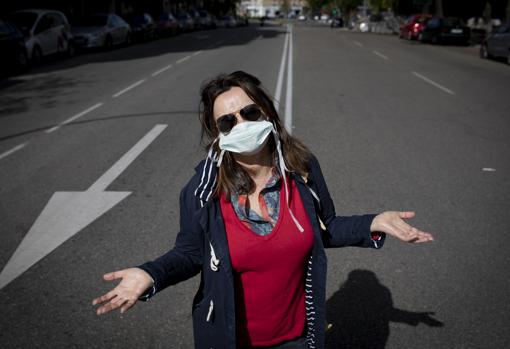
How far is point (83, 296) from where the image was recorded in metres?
3.52

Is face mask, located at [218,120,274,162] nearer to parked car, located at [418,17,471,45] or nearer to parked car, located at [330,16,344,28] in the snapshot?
parked car, located at [418,17,471,45]

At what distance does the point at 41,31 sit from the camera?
60.0 ft

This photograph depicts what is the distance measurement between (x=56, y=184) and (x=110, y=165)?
32.7 inches

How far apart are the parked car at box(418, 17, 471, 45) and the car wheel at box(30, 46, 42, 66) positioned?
21.8 metres

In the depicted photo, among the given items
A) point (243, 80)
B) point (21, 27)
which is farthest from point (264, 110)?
point (21, 27)

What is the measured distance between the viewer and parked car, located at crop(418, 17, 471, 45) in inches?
1114

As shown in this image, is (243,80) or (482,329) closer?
(243,80)

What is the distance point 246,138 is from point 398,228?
0.72 m

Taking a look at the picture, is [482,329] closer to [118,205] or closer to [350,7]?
[118,205]

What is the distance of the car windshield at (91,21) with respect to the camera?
2384 centimetres

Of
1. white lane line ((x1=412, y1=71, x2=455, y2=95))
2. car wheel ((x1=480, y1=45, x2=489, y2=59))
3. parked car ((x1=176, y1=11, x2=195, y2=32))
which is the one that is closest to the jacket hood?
white lane line ((x1=412, y1=71, x2=455, y2=95))

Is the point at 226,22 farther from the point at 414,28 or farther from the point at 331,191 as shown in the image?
the point at 331,191

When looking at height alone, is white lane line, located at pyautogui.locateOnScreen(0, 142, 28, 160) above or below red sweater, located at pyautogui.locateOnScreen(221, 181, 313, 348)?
→ below

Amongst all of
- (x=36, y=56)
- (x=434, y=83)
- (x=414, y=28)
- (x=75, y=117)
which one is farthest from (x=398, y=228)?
(x=414, y=28)
